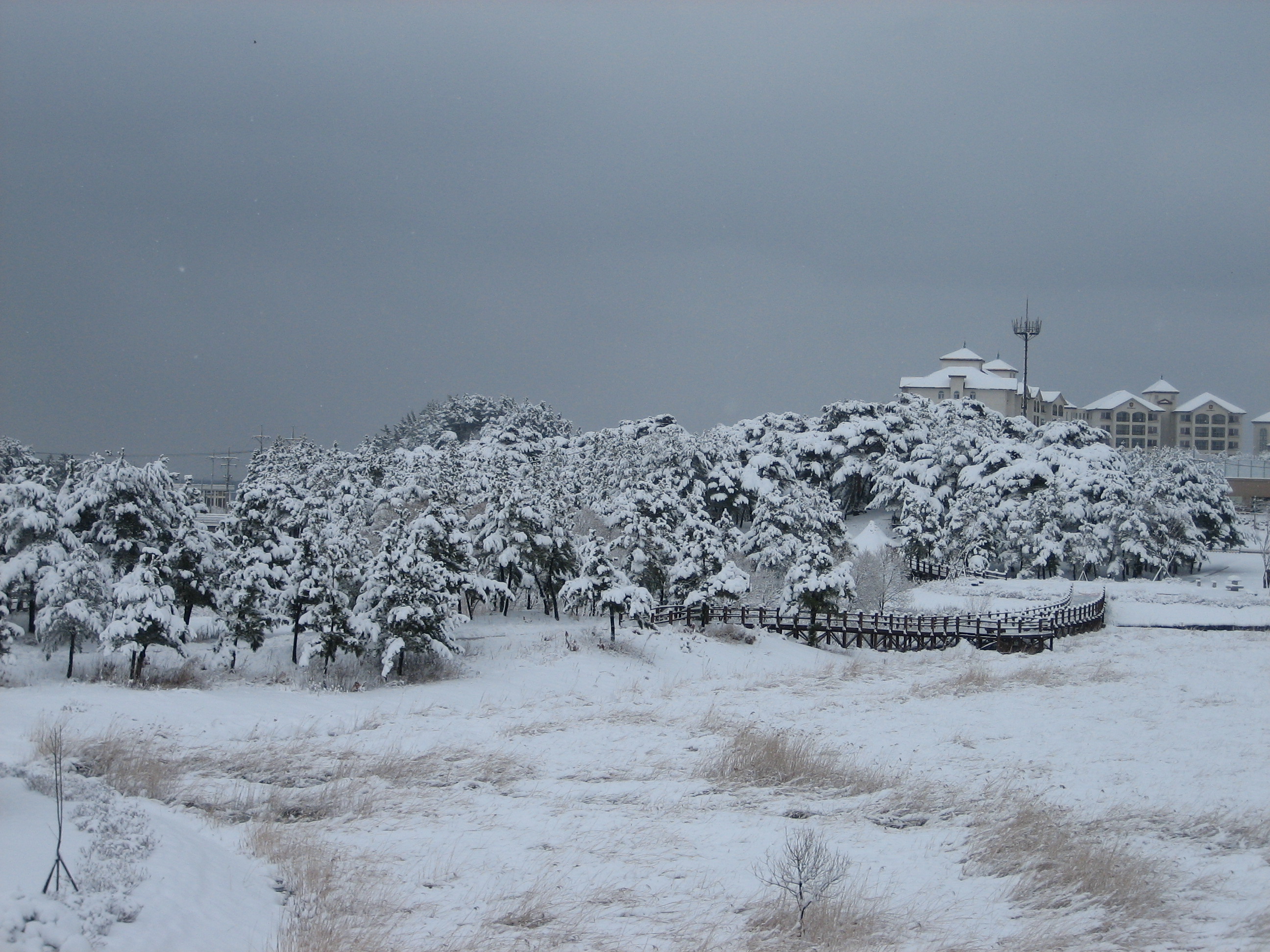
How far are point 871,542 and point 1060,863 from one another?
171ft

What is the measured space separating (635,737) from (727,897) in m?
8.60

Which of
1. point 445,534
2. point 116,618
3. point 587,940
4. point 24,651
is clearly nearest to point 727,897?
point 587,940

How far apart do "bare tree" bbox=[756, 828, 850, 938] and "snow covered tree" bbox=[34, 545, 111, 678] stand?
21.3 m

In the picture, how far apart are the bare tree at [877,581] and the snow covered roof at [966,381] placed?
69834 mm

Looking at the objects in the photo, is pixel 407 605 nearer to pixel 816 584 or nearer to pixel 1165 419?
pixel 816 584

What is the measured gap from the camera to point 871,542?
6194cm

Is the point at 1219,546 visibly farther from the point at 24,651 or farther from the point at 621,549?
the point at 24,651

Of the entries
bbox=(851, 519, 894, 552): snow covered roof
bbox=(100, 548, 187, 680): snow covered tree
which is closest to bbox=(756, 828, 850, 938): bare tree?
bbox=(100, 548, 187, 680): snow covered tree

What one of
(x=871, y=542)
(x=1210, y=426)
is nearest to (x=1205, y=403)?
(x=1210, y=426)

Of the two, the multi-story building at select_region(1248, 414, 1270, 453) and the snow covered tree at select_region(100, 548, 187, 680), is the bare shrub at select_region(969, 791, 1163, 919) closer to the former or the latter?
the snow covered tree at select_region(100, 548, 187, 680)

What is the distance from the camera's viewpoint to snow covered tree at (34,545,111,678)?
83.3 ft

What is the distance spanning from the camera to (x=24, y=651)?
28.5 m

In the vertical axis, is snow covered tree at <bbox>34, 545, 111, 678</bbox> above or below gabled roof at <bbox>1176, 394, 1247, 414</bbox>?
below

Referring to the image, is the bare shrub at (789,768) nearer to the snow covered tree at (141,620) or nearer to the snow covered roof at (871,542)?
the snow covered tree at (141,620)
